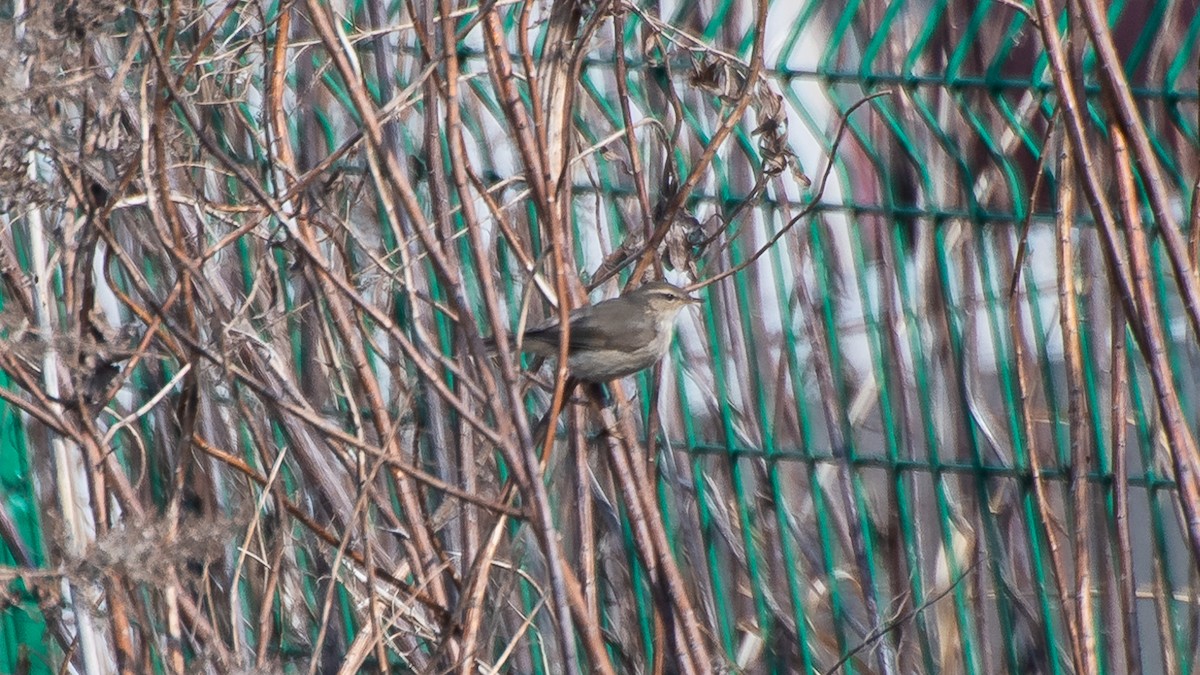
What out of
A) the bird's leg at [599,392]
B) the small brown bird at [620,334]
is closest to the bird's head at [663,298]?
the small brown bird at [620,334]

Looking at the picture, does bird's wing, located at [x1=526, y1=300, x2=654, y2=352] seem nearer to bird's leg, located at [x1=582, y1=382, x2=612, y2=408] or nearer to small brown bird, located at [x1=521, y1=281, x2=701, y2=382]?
small brown bird, located at [x1=521, y1=281, x2=701, y2=382]

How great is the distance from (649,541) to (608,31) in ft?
6.57

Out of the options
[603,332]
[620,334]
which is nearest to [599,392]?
[620,334]

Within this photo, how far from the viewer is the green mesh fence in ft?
7.81

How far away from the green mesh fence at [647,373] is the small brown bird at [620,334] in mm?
142

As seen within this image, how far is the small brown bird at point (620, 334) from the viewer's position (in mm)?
3326

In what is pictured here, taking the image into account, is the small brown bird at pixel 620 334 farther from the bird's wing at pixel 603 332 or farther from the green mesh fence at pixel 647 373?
the green mesh fence at pixel 647 373

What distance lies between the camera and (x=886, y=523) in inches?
145

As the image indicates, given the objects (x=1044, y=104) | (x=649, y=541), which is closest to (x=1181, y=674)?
(x=1044, y=104)

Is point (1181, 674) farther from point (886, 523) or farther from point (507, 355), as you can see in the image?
point (507, 355)

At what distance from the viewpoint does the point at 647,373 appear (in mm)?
3998

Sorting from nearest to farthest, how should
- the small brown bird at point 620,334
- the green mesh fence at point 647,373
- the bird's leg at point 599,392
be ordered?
the green mesh fence at point 647,373 < the bird's leg at point 599,392 < the small brown bird at point 620,334

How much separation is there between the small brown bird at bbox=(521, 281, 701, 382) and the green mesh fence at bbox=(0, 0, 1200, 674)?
142mm

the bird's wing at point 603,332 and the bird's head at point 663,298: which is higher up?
the bird's head at point 663,298
